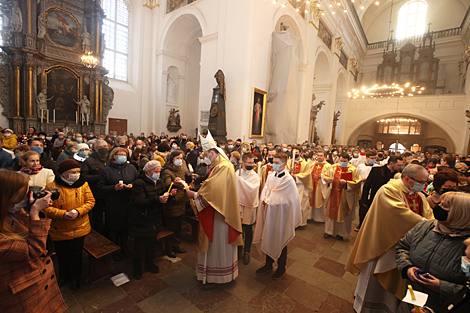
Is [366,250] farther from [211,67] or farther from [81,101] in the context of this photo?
[81,101]

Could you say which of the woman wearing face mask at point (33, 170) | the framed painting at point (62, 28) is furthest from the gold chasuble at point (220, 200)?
the framed painting at point (62, 28)

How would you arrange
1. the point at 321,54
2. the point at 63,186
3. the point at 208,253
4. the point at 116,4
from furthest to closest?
the point at 321,54 → the point at 116,4 → the point at 208,253 → the point at 63,186

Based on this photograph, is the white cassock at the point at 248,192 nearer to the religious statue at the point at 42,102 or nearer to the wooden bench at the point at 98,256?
the wooden bench at the point at 98,256

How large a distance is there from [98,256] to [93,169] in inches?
69.0

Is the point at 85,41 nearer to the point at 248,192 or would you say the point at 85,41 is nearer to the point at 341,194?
the point at 248,192

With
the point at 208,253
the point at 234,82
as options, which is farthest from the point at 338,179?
the point at 234,82

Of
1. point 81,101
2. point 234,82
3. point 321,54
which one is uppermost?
point 321,54

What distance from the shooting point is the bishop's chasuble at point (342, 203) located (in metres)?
4.95

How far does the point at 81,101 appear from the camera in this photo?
13977mm

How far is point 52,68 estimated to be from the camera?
12938 mm

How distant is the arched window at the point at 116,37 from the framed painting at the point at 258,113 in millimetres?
10306

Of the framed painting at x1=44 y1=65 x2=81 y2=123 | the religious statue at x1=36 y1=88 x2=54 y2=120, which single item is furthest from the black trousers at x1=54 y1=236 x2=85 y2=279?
the framed painting at x1=44 y1=65 x2=81 y2=123

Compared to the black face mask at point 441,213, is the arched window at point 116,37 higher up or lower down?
higher up

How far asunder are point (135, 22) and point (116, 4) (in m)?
1.46
